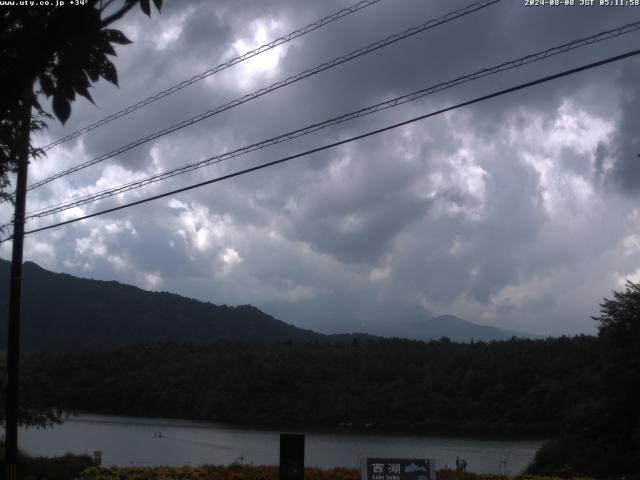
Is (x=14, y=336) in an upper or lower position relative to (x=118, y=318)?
lower

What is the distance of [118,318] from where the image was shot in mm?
112562

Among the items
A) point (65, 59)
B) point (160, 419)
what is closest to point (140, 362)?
point (160, 419)

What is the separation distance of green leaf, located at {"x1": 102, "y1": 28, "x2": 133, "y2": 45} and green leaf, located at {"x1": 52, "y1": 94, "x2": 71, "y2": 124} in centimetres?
56

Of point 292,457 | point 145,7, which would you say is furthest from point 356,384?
point 145,7

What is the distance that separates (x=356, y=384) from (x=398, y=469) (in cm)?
4094

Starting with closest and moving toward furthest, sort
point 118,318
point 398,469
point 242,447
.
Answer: point 398,469 → point 242,447 → point 118,318

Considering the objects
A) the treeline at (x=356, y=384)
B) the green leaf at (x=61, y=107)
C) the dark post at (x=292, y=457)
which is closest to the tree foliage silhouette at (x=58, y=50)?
the green leaf at (x=61, y=107)

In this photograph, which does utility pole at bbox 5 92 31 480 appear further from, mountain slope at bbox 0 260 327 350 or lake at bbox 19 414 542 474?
mountain slope at bbox 0 260 327 350

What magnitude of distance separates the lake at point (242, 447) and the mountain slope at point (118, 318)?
47995 millimetres

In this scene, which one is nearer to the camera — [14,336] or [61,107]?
[61,107]

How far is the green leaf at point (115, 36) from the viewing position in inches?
235

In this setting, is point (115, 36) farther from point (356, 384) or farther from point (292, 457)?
point (356, 384)

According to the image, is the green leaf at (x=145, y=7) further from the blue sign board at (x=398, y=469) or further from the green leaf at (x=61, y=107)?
the blue sign board at (x=398, y=469)

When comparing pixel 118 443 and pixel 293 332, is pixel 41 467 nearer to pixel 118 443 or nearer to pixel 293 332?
pixel 118 443
